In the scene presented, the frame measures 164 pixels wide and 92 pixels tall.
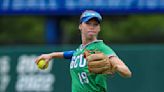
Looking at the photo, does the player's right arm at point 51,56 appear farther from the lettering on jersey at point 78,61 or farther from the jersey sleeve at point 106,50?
the jersey sleeve at point 106,50

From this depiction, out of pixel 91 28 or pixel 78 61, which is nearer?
pixel 91 28

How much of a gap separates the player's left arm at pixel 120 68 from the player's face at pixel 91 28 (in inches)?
14.4

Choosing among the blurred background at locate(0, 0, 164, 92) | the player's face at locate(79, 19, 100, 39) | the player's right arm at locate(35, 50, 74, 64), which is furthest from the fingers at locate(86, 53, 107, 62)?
the blurred background at locate(0, 0, 164, 92)

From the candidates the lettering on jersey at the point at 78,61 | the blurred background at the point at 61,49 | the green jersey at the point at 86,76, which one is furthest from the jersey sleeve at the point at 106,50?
the blurred background at the point at 61,49

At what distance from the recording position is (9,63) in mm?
10883

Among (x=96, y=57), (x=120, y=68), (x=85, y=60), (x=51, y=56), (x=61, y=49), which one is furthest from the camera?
(x=61, y=49)

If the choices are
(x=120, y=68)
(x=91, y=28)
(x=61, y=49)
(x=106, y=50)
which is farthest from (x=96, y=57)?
(x=61, y=49)

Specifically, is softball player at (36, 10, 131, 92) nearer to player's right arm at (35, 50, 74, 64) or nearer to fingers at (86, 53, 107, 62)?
fingers at (86, 53, 107, 62)

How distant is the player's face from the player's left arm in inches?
14.4

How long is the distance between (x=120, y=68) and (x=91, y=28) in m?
0.64

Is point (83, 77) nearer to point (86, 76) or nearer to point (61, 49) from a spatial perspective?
point (86, 76)

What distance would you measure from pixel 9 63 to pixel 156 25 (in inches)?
410

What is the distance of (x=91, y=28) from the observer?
18.6 ft

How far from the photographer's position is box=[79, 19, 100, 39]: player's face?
18.5 feet
